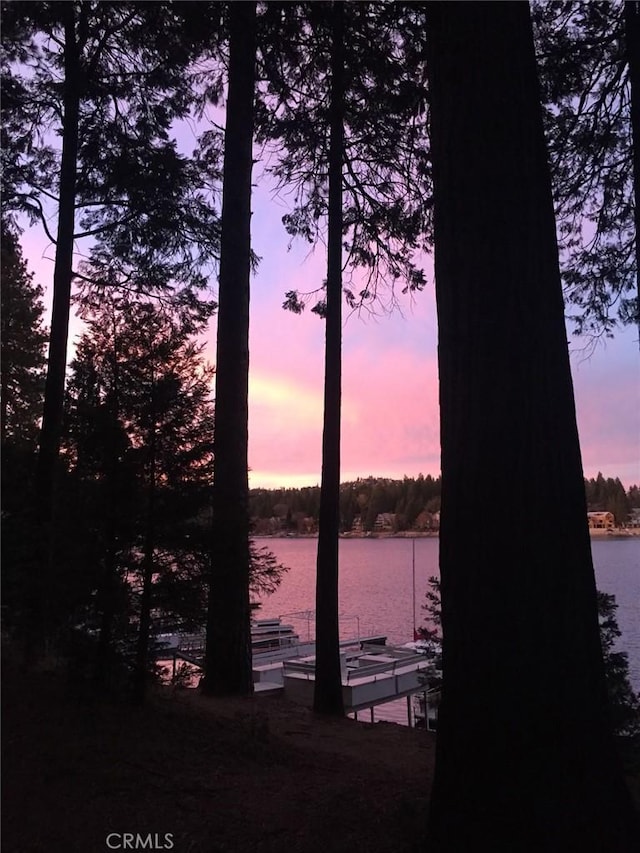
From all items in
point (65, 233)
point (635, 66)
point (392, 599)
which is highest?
point (635, 66)

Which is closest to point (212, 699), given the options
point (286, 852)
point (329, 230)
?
point (286, 852)

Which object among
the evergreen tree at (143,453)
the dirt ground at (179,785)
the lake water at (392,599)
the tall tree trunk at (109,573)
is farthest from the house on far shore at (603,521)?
the tall tree trunk at (109,573)

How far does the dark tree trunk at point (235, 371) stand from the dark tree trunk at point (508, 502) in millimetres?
4610

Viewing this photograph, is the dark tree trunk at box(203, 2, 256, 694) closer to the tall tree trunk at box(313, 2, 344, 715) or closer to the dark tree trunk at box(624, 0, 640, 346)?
the tall tree trunk at box(313, 2, 344, 715)

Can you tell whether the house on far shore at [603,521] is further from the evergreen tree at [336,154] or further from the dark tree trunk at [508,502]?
the dark tree trunk at [508,502]

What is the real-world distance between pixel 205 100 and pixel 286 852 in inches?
430

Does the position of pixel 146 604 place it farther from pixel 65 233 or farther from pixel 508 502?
pixel 65 233

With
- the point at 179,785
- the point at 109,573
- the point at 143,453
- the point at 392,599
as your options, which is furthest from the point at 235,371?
the point at 392,599

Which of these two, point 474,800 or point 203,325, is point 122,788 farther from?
Result: point 203,325

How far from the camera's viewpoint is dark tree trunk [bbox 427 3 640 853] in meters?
3.31

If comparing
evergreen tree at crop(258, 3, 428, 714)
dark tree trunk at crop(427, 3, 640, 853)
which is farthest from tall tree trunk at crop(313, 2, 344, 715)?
dark tree trunk at crop(427, 3, 640, 853)

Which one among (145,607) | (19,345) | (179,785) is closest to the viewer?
(179,785)

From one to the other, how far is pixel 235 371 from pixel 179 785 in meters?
6.12

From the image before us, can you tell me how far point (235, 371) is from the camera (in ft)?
32.0
